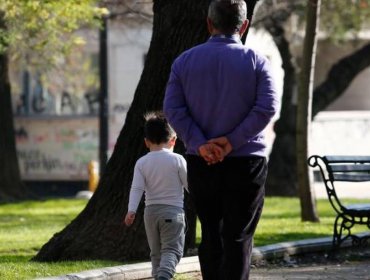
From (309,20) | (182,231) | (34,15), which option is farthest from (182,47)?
(34,15)

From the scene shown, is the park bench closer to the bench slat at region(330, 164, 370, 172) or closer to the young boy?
the bench slat at region(330, 164, 370, 172)

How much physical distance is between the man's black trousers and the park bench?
4949 millimetres

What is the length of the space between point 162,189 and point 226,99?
168 centimetres

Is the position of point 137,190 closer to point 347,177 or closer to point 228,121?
point 228,121

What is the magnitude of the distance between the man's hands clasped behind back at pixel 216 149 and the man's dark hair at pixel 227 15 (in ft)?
2.15

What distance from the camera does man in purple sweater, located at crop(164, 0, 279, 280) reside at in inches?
239

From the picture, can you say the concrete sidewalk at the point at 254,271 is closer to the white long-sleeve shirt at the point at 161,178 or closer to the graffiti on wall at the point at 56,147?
the white long-sleeve shirt at the point at 161,178

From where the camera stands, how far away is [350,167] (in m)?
11.8

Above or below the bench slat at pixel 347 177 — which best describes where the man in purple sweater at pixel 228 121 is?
above

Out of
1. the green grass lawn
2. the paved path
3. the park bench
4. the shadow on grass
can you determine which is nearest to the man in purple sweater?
the green grass lawn

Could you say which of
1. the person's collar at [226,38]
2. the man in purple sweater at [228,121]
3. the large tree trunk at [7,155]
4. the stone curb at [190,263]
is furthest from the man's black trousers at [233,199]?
the large tree trunk at [7,155]

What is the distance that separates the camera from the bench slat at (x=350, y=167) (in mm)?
11648

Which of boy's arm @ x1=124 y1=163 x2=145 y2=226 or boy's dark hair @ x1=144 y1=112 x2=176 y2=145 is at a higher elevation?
boy's dark hair @ x1=144 y1=112 x2=176 y2=145

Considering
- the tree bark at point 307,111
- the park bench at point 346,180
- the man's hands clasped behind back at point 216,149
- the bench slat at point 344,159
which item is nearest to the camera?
the man's hands clasped behind back at point 216,149
